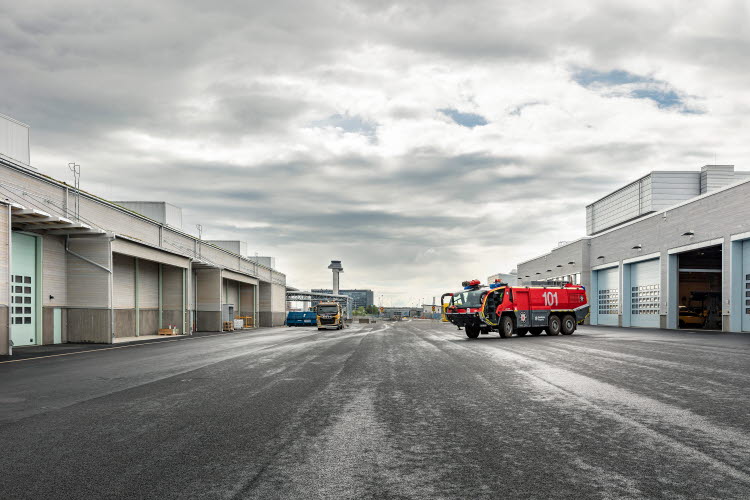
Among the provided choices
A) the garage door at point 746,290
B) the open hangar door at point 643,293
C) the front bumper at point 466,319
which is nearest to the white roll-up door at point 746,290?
the garage door at point 746,290

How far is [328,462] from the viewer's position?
497 centimetres

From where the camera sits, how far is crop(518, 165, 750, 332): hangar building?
29.7 meters

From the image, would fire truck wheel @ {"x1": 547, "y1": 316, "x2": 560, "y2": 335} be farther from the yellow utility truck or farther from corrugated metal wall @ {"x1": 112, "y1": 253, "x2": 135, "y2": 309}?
corrugated metal wall @ {"x1": 112, "y1": 253, "x2": 135, "y2": 309}

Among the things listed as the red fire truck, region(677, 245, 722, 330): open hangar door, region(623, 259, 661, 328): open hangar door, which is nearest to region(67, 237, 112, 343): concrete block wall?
the red fire truck

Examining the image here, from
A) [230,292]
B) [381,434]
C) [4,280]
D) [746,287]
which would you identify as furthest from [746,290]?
[230,292]

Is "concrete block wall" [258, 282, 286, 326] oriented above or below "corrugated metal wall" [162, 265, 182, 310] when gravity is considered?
below

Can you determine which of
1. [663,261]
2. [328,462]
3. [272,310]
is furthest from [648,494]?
[272,310]

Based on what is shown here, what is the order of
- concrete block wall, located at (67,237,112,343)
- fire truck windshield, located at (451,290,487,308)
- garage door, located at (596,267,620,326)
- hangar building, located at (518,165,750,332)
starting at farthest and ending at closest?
garage door, located at (596,267,620,326)
hangar building, located at (518,165,750,332)
fire truck windshield, located at (451,290,487,308)
concrete block wall, located at (67,237,112,343)

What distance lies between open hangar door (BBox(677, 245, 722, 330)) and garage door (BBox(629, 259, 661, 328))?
5.17 ft

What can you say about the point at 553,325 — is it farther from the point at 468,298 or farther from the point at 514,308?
the point at 468,298

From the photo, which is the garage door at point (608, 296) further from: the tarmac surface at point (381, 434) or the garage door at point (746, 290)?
the tarmac surface at point (381, 434)

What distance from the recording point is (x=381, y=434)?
19.9 feet

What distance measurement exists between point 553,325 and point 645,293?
17.2 metres

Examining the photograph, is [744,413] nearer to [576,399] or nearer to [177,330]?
[576,399]
